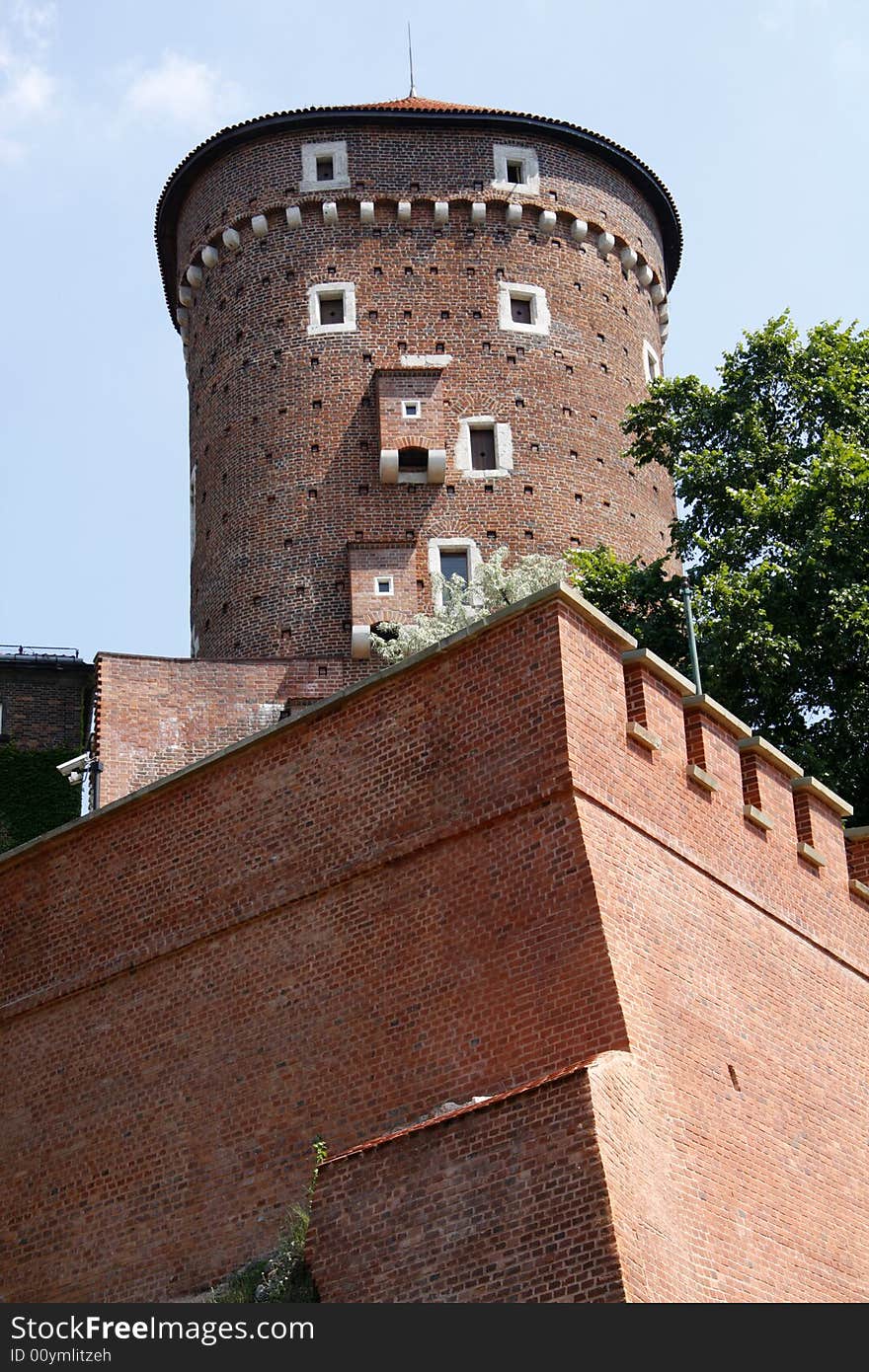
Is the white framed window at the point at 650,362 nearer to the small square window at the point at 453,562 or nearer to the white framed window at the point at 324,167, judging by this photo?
the small square window at the point at 453,562

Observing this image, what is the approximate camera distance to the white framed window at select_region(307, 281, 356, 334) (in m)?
37.9

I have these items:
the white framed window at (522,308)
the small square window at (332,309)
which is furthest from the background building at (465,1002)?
the white framed window at (522,308)

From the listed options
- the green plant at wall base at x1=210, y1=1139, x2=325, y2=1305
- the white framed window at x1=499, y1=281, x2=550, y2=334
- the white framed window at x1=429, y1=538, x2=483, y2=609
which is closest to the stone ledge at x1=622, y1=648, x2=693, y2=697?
the green plant at wall base at x1=210, y1=1139, x2=325, y2=1305

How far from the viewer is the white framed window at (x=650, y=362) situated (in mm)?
39787

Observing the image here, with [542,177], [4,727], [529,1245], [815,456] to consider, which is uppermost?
[542,177]

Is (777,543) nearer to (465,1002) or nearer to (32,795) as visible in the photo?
(465,1002)

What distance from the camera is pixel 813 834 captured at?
17734 millimetres

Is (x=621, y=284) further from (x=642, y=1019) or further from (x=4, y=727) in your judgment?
(x=642, y=1019)

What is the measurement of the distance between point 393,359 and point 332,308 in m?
1.46

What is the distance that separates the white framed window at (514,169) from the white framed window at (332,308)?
3340mm

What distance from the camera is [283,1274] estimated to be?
14.3m

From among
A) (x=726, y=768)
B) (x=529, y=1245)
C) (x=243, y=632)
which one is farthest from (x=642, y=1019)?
(x=243, y=632)

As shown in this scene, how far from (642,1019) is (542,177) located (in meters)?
27.3

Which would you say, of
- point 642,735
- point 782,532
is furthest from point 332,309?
point 642,735
